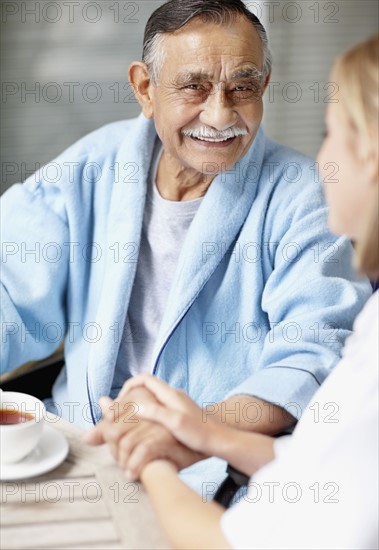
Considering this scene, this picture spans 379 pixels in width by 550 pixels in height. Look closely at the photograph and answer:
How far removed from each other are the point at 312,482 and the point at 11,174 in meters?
2.53

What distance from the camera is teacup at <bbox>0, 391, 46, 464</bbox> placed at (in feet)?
4.06

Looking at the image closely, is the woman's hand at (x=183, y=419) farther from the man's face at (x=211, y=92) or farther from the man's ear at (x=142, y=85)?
the man's ear at (x=142, y=85)

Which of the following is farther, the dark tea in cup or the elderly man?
the elderly man

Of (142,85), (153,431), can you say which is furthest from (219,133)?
(153,431)

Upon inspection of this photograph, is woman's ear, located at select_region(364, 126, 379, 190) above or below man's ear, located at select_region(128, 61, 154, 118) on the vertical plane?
above

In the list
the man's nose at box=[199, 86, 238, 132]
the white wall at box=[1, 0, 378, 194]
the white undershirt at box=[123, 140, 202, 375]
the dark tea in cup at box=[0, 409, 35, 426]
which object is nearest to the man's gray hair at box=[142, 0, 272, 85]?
the man's nose at box=[199, 86, 238, 132]

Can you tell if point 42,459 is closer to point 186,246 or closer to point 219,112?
point 186,246

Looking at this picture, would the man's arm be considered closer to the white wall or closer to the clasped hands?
the clasped hands

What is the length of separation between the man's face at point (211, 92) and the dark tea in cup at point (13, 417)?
0.68 m

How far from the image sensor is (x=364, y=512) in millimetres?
965

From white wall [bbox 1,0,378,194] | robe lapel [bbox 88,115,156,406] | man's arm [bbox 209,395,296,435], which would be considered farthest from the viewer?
white wall [bbox 1,0,378,194]

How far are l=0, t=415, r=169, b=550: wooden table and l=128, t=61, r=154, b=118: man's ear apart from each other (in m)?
0.86

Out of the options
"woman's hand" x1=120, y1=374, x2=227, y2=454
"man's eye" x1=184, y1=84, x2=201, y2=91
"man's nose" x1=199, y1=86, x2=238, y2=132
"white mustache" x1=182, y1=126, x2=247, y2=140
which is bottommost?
"woman's hand" x1=120, y1=374, x2=227, y2=454

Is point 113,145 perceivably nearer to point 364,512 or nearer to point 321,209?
point 321,209
